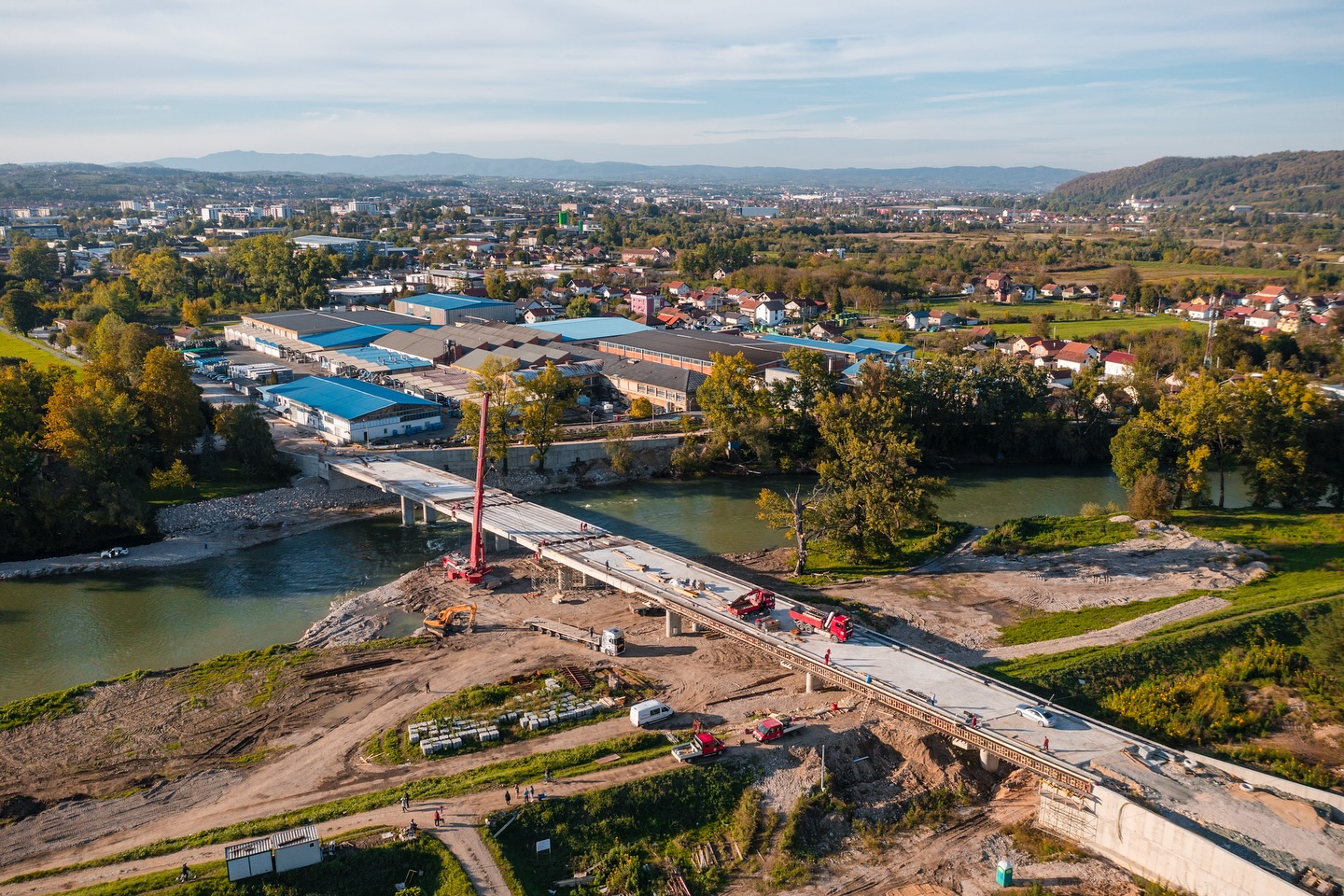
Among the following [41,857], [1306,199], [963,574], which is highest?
[1306,199]

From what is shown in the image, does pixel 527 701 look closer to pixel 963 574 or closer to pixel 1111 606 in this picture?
pixel 963 574

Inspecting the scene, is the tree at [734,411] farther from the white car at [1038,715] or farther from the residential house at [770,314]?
the residential house at [770,314]

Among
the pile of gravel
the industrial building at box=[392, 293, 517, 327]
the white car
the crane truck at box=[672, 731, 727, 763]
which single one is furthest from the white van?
the industrial building at box=[392, 293, 517, 327]

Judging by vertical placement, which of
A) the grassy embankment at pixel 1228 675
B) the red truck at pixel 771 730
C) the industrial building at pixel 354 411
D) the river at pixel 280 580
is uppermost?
the industrial building at pixel 354 411

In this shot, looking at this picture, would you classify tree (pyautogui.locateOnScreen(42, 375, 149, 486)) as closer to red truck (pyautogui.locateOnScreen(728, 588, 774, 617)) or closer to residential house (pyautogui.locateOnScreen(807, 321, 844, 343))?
red truck (pyautogui.locateOnScreen(728, 588, 774, 617))

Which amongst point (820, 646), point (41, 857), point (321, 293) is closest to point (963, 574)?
point (820, 646)

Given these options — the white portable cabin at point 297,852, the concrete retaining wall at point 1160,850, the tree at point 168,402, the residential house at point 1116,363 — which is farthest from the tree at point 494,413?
the residential house at point 1116,363
